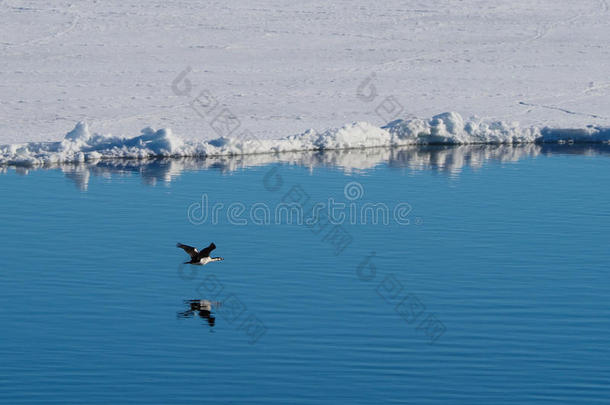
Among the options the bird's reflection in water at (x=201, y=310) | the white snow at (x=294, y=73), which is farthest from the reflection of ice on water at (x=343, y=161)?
the bird's reflection in water at (x=201, y=310)

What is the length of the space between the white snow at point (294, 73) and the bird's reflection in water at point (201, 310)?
1132 centimetres

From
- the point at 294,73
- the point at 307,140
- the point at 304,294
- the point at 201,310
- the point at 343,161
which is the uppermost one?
the point at 294,73

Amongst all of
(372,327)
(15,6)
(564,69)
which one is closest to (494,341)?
(372,327)

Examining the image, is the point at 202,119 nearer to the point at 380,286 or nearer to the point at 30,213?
the point at 30,213

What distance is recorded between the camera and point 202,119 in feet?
95.0

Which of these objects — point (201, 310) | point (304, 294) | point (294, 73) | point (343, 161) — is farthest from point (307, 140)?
point (201, 310)

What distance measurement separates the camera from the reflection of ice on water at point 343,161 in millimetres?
23812

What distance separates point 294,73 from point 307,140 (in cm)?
709

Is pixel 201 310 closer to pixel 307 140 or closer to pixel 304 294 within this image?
pixel 304 294

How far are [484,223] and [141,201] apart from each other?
253 inches

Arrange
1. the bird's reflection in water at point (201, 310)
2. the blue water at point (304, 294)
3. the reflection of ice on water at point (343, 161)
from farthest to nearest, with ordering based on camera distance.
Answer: the reflection of ice on water at point (343, 161) → the bird's reflection in water at point (201, 310) → the blue water at point (304, 294)

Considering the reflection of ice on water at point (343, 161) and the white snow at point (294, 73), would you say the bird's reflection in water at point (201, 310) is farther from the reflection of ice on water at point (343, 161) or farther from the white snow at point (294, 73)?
the white snow at point (294, 73)

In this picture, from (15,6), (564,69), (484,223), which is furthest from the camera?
(15,6)

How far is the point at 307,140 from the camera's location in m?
27.1
